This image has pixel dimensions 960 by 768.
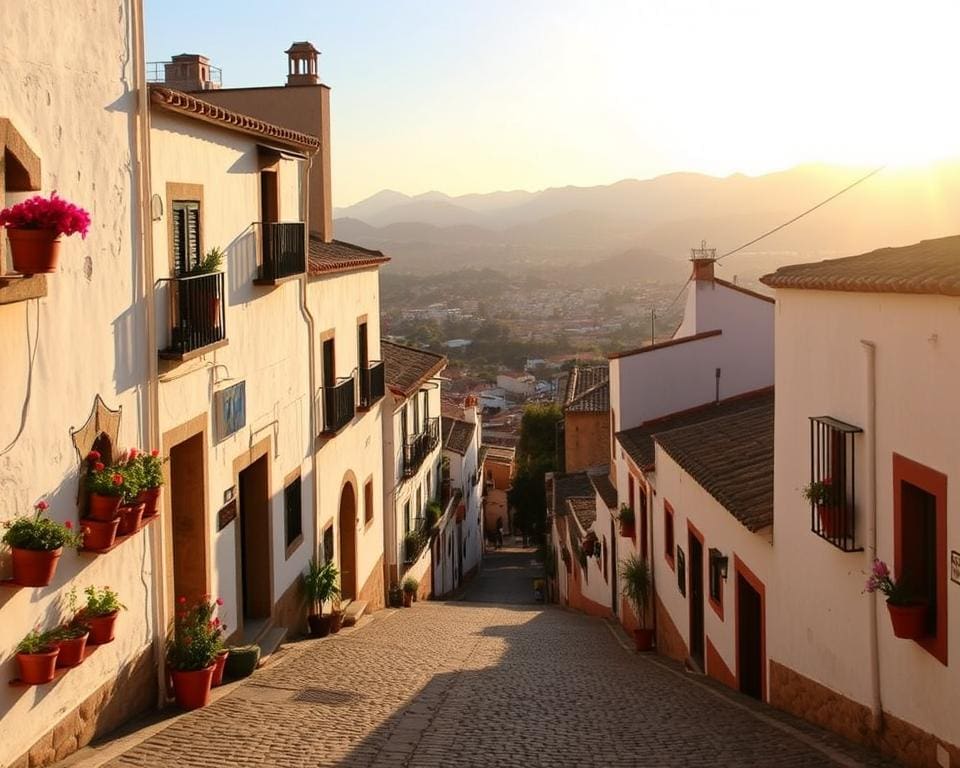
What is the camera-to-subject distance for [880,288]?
27.7 feet

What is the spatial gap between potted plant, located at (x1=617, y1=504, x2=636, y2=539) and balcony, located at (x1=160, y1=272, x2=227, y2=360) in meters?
12.8

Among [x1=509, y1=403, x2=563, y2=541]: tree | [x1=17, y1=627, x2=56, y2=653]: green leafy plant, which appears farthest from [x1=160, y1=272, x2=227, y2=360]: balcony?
[x1=509, y1=403, x2=563, y2=541]: tree

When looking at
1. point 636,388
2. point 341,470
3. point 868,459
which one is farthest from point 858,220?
point 868,459

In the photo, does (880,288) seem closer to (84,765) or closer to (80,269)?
(80,269)

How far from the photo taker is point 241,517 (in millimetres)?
14297

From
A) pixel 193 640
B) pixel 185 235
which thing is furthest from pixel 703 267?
pixel 193 640

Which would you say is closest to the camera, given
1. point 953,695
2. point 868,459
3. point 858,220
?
point 953,695

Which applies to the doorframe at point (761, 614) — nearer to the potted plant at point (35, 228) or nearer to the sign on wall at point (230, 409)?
the sign on wall at point (230, 409)

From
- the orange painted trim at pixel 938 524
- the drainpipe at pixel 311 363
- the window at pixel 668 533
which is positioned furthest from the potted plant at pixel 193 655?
the window at pixel 668 533

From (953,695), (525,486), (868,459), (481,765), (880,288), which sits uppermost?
(880,288)

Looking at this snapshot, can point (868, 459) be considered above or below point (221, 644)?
above

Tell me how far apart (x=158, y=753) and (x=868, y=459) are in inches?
242

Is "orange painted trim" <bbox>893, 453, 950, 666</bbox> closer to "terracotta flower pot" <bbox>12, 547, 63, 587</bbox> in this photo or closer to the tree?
"terracotta flower pot" <bbox>12, 547, 63, 587</bbox>

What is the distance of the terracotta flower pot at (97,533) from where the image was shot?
8531mm
